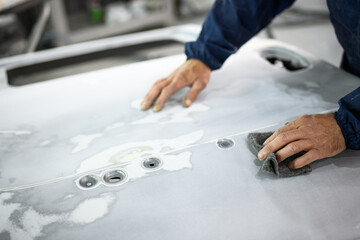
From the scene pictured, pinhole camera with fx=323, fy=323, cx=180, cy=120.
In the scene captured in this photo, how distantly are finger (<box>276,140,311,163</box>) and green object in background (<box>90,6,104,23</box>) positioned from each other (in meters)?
2.89

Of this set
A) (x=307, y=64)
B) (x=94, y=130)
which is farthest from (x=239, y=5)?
(x=94, y=130)

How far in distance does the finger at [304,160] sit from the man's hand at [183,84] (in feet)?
1.20

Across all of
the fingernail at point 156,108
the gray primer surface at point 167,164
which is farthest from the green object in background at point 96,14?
the fingernail at point 156,108

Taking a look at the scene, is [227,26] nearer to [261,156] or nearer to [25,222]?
[261,156]

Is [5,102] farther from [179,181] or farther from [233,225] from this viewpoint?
[233,225]

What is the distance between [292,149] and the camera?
705mm

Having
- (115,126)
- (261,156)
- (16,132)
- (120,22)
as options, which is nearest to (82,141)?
(115,126)

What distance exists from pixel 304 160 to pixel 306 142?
44 mm

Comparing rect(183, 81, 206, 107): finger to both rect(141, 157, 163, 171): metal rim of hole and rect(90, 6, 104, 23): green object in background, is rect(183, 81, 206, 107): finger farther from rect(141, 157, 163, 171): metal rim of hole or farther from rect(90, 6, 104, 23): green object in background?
rect(90, 6, 104, 23): green object in background

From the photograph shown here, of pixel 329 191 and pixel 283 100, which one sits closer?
pixel 329 191

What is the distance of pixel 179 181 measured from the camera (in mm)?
678

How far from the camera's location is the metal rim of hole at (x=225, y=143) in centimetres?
77

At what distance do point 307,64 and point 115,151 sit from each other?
760mm

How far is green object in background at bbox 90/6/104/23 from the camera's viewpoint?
317cm
